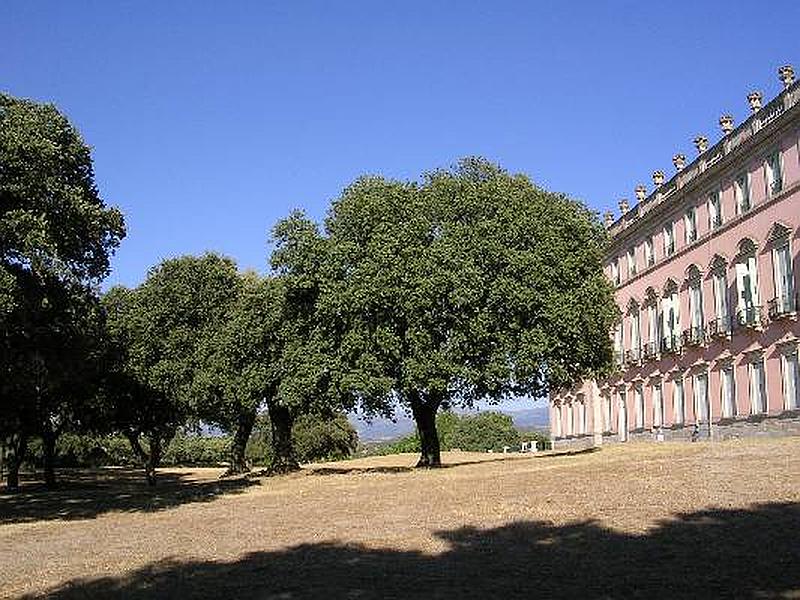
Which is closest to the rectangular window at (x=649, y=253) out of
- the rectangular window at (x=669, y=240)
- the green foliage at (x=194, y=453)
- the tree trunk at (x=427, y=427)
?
the rectangular window at (x=669, y=240)

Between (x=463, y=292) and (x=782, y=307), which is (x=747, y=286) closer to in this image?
(x=782, y=307)

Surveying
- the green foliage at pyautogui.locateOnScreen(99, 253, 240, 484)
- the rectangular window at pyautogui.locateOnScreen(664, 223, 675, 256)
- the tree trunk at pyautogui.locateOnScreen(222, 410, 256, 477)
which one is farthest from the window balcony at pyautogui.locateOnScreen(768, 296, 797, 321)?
the tree trunk at pyautogui.locateOnScreen(222, 410, 256, 477)

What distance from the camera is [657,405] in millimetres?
54719

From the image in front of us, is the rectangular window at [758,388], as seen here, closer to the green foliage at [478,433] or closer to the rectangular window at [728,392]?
the rectangular window at [728,392]

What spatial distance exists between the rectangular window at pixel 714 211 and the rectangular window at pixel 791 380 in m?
8.77

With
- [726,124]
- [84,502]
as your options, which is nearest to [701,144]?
[726,124]

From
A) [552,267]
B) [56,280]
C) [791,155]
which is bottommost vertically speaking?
[56,280]

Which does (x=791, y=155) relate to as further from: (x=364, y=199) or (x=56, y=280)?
(x=56, y=280)

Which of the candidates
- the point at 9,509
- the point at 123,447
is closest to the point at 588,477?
the point at 9,509

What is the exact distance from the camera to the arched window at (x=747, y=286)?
141 feet

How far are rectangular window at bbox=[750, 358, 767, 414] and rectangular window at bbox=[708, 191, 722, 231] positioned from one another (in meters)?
7.76

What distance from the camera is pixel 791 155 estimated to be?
3978 centimetres

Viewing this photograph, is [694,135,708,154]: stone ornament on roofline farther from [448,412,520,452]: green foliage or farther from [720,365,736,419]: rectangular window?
[448,412,520,452]: green foliage

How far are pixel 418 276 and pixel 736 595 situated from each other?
23307mm
